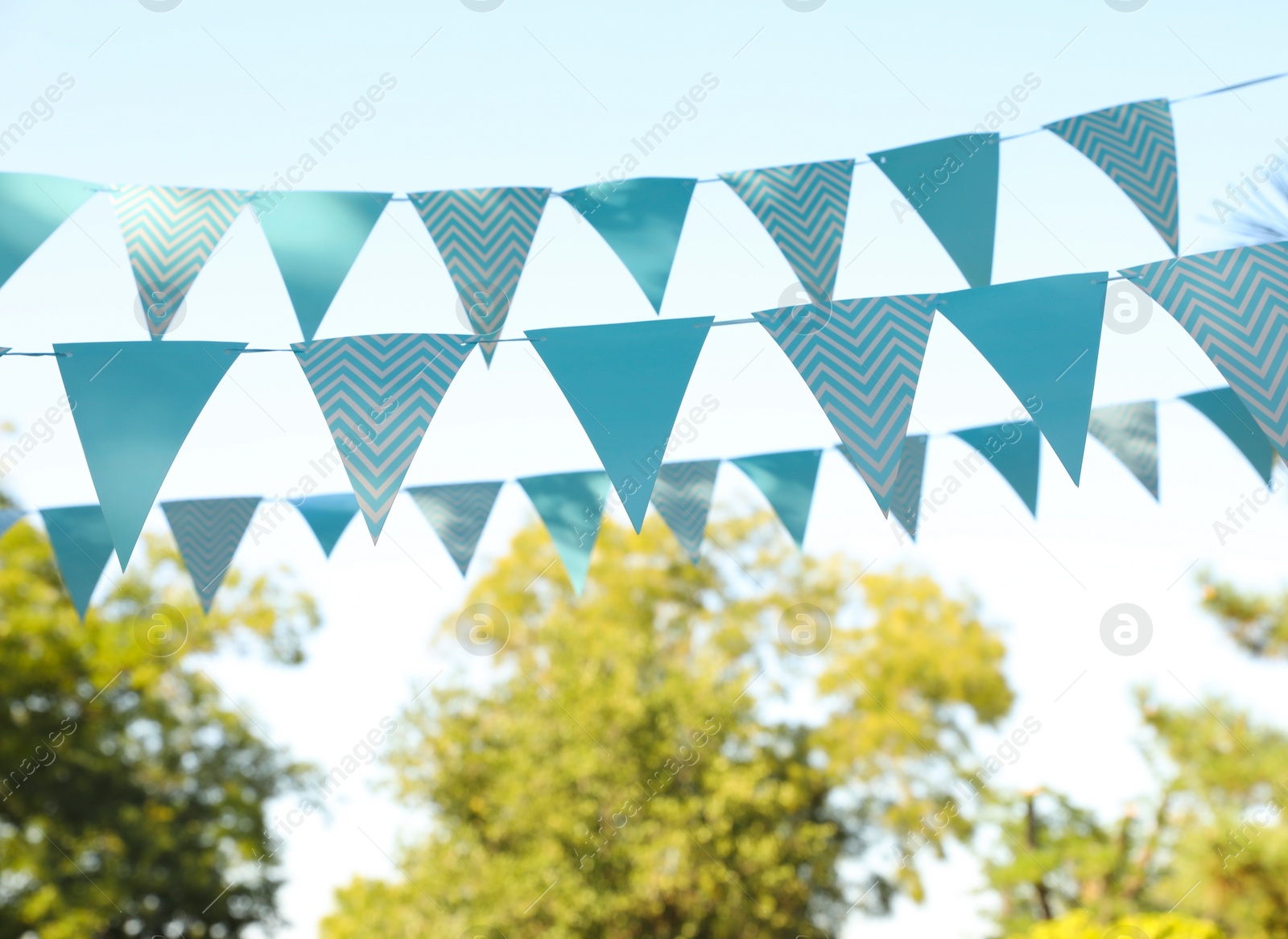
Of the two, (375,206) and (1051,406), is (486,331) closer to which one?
(375,206)

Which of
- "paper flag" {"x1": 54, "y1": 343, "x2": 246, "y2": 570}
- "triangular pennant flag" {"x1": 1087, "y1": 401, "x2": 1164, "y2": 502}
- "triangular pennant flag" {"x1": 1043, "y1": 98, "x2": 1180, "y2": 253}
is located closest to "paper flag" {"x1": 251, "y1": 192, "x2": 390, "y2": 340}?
"paper flag" {"x1": 54, "y1": 343, "x2": 246, "y2": 570}

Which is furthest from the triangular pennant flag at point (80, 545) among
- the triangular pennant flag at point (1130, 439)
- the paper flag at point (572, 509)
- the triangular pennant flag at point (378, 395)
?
the triangular pennant flag at point (1130, 439)

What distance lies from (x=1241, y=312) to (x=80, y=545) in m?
4.54

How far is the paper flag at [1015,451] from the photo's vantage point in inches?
158

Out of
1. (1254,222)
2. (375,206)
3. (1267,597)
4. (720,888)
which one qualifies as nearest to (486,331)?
(375,206)

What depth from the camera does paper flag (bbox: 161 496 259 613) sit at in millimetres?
3973

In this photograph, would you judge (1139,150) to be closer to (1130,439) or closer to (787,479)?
(1130,439)

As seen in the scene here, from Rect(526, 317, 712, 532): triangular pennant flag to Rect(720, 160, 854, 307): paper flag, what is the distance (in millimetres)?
507

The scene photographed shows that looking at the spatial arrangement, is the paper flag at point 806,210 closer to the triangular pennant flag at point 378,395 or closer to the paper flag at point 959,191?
the paper flag at point 959,191

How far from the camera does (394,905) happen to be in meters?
13.7

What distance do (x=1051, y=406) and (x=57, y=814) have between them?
623 inches

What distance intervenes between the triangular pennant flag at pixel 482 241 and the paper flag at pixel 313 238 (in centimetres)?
22

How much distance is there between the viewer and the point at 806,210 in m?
3.07

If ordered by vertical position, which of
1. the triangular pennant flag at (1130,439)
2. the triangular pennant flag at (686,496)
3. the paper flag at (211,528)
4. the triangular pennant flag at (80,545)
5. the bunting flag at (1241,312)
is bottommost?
the bunting flag at (1241,312)
